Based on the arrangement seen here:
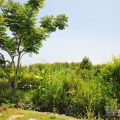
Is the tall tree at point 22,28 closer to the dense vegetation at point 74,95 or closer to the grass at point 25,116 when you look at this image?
the dense vegetation at point 74,95

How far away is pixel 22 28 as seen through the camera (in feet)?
59.1

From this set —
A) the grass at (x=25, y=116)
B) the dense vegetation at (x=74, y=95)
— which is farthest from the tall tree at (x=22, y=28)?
the grass at (x=25, y=116)

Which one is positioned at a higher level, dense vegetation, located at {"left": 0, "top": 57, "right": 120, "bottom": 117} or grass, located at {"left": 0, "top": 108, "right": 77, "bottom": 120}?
dense vegetation, located at {"left": 0, "top": 57, "right": 120, "bottom": 117}

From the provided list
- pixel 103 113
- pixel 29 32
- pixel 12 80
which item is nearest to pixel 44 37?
pixel 29 32

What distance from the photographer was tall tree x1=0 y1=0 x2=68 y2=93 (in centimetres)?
1786

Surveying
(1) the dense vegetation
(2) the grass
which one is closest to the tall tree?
(1) the dense vegetation

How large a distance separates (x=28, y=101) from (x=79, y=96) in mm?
2574

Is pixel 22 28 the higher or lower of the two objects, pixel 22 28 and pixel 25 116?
the higher

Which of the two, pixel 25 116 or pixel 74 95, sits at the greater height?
pixel 74 95

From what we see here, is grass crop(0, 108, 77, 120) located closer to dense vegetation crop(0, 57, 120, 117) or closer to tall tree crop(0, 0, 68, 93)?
dense vegetation crop(0, 57, 120, 117)

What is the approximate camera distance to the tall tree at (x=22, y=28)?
17859 millimetres

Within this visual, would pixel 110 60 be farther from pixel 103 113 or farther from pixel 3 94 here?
pixel 3 94

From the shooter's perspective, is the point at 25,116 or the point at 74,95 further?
the point at 74,95

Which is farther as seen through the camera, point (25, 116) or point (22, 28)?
point (22, 28)
